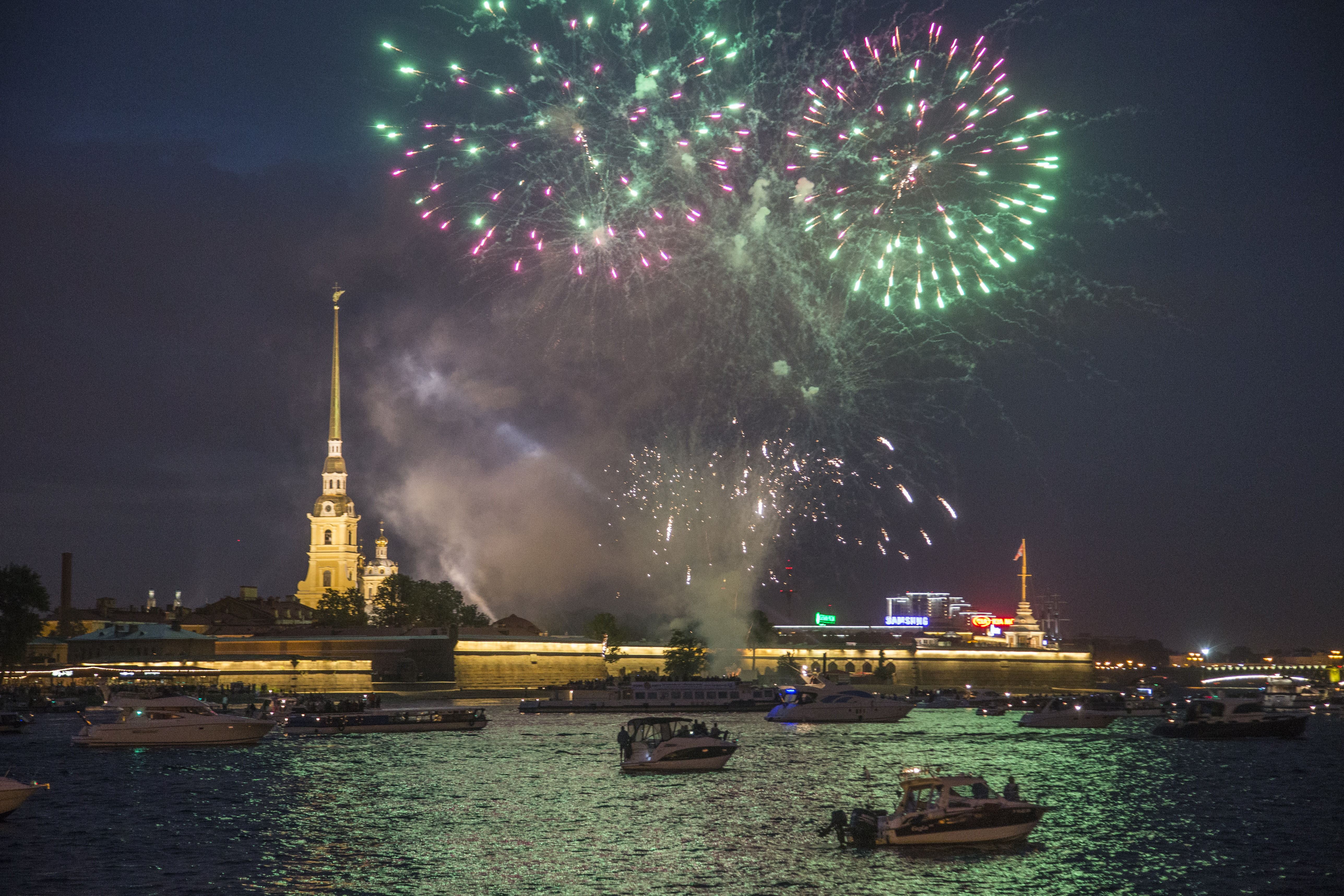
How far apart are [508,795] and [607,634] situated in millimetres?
89533

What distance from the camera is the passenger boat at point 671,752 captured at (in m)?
45.7

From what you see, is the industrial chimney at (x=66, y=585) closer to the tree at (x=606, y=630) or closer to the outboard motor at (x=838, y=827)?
the tree at (x=606, y=630)

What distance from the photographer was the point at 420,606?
128000mm

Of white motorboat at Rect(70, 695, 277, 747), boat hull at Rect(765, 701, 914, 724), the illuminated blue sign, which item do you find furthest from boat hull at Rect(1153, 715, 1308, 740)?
the illuminated blue sign

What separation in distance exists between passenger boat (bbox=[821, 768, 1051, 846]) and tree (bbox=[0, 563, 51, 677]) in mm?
72407

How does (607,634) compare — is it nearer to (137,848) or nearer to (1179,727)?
(1179,727)

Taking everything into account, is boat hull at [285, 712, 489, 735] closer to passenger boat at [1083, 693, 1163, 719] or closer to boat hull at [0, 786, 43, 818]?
boat hull at [0, 786, 43, 818]

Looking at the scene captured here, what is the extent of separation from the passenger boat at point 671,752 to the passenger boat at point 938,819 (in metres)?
15.9

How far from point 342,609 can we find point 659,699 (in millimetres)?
53958

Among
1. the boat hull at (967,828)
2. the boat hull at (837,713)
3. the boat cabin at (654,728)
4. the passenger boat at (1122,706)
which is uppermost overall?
the boat cabin at (654,728)

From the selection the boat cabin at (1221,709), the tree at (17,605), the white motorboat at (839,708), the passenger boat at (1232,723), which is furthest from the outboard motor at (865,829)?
the tree at (17,605)

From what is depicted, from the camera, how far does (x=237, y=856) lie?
29094 millimetres

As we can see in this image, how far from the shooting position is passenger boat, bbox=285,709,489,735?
64750 millimetres

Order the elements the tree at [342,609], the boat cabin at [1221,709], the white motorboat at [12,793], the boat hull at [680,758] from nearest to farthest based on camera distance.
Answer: the white motorboat at [12,793] < the boat hull at [680,758] < the boat cabin at [1221,709] < the tree at [342,609]
